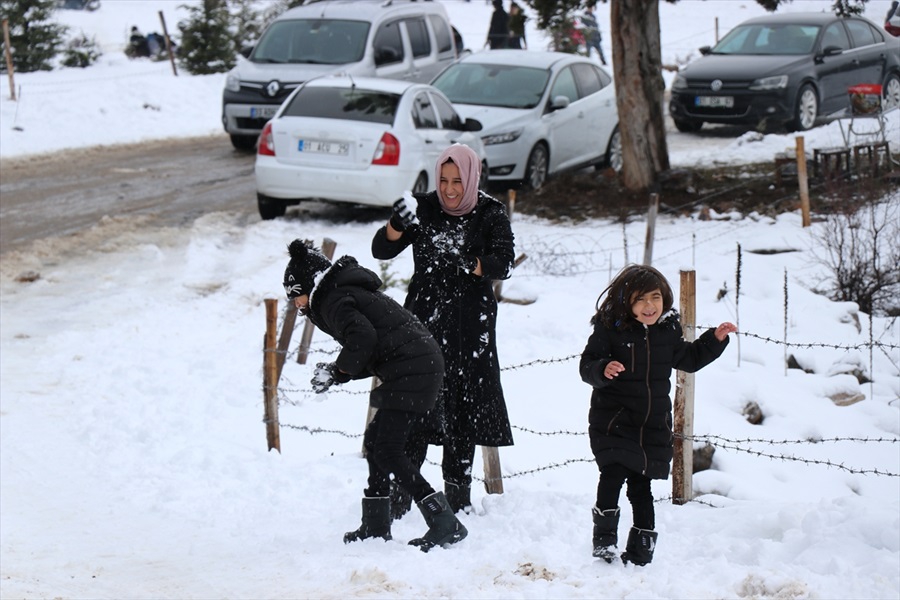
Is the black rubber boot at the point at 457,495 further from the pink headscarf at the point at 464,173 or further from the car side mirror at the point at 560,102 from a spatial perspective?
the car side mirror at the point at 560,102

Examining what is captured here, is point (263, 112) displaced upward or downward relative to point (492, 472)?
upward

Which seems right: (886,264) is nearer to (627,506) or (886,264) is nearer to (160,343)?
(627,506)

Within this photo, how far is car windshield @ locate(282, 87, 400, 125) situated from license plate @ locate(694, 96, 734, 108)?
651 centimetres

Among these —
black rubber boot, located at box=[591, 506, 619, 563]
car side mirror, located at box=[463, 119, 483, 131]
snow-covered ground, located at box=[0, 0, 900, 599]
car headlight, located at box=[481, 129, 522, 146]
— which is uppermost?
car side mirror, located at box=[463, 119, 483, 131]

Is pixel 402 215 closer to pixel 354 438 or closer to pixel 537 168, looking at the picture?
pixel 354 438

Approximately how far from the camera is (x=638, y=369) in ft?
16.1

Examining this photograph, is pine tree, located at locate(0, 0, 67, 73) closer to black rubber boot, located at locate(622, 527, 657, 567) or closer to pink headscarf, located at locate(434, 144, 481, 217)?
pink headscarf, located at locate(434, 144, 481, 217)

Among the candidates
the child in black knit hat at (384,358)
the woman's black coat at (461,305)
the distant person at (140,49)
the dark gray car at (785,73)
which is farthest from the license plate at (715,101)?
the distant person at (140,49)

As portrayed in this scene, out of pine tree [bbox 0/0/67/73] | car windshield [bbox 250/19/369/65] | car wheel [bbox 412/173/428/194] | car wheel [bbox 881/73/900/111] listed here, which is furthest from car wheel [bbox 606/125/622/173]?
pine tree [bbox 0/0/67/73]

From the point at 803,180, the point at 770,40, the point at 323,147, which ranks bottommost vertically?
the point at 803,180

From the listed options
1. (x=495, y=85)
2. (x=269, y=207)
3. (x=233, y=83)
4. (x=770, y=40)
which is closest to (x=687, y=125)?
(x=770, y=40)

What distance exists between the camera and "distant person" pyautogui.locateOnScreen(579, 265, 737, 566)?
4891 millimetres

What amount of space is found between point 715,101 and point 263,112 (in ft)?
21.3

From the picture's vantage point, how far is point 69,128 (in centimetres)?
1969
